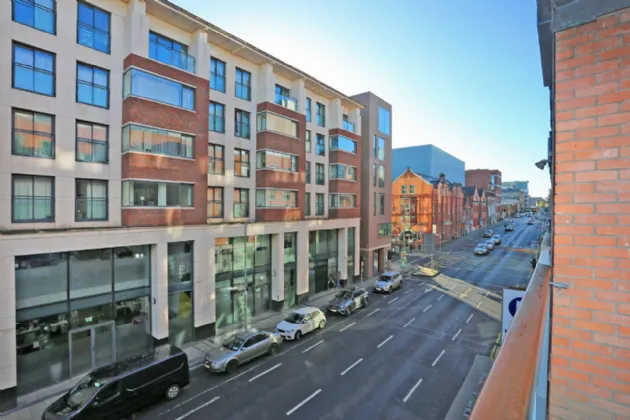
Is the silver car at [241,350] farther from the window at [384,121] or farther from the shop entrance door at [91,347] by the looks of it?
the window at [384,121]

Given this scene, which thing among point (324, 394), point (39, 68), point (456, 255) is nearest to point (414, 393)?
point (324, 394)

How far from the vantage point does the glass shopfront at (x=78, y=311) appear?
44.6 ft

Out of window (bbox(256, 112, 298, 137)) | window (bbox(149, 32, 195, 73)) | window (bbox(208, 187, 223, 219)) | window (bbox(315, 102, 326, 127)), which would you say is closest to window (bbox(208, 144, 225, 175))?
window (bbox(208, 187, 223, 219))

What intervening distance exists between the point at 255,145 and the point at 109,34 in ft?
32.4

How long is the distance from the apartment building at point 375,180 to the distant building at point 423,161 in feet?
118

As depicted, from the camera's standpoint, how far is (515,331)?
339cm

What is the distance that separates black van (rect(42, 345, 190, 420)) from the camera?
1121 centimetres

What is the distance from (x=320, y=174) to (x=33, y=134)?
19991 millimetres

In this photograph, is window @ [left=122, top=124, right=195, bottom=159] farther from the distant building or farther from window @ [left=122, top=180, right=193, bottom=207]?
the distant building

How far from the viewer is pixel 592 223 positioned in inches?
111

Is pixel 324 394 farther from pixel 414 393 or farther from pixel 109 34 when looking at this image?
pixel 109 34

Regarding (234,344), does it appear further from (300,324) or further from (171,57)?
(171,57)

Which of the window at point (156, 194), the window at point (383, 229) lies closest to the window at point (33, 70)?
the window at point (156, 194)

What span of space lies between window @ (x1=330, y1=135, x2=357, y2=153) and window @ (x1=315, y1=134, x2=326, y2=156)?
870mm
